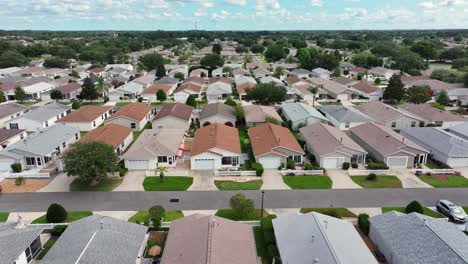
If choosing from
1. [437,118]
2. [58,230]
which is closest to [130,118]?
[58,230]

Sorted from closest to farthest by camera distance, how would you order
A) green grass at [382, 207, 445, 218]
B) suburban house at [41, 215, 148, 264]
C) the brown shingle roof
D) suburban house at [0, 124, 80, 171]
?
suburban house at [41, 215, 148, 264] → green grass at [382, 207, 445, 218] → suburban house at [0, 124, 80, 171] → the brown shingle roof

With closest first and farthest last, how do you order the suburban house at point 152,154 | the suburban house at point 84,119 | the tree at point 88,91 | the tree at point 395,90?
the suburban house at point 152,154 < the suburban house at point 84,119 < the tree at point 395,90 < the tree at point 88,91

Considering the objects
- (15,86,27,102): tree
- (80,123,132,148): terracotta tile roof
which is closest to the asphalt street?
(80,123,132,148): terracotta tile roof

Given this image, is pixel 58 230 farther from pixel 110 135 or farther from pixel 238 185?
pixel 110 135

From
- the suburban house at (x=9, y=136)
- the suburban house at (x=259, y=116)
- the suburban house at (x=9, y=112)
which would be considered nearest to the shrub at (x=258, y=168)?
the suburban house at (x=259, y=116)

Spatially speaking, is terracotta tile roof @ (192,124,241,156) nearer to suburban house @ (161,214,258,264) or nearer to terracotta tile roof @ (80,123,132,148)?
terracotta tile roof @ (80,123,132,148)

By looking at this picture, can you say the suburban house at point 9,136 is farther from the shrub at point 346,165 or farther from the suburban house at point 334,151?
the shrub at point 346,165
